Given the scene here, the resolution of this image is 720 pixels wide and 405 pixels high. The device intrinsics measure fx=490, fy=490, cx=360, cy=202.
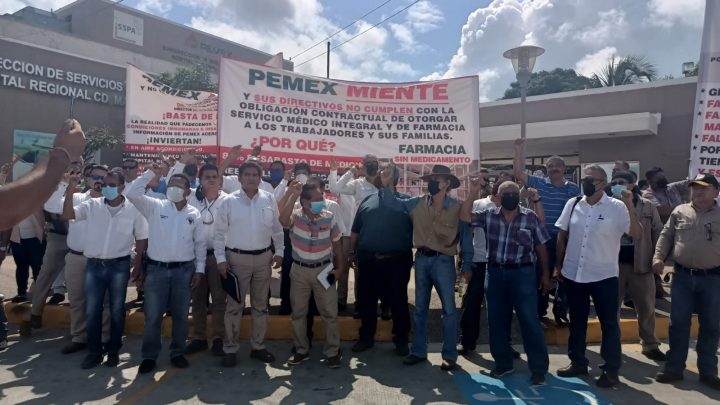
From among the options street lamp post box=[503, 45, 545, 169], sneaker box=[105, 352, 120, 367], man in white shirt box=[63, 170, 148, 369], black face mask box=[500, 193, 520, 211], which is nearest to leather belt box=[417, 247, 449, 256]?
black face mask box=[500, 193, 520, 211]

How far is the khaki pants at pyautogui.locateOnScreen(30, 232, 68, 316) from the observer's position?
5773mm

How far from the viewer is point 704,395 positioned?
164 inches

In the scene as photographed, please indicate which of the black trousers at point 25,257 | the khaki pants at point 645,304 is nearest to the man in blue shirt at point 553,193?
the khaki pants at point 645,304

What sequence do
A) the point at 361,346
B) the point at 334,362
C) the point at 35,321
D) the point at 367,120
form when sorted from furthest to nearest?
the point at 367,120 < the point at 35,321 < the point at 361,346 < the point at 334,362

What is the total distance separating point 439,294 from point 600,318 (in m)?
1.48

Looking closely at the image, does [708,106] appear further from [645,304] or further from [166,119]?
[166,119]

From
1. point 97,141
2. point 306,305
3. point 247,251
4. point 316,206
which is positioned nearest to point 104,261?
point 247,251

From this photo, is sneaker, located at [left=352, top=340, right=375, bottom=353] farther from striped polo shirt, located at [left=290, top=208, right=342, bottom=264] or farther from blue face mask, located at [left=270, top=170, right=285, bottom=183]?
blue face mask, located at [left=270, top=170, right=285, bottom=183]

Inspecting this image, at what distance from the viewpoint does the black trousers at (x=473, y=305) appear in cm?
Result: 514

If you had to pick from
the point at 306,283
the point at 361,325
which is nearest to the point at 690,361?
the point at 361,325

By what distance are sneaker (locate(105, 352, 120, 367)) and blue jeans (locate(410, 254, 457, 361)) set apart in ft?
9.53

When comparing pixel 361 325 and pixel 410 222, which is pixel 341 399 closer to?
pixel 361 325

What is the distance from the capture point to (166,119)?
8.74 metres

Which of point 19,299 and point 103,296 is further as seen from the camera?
point 19,299
